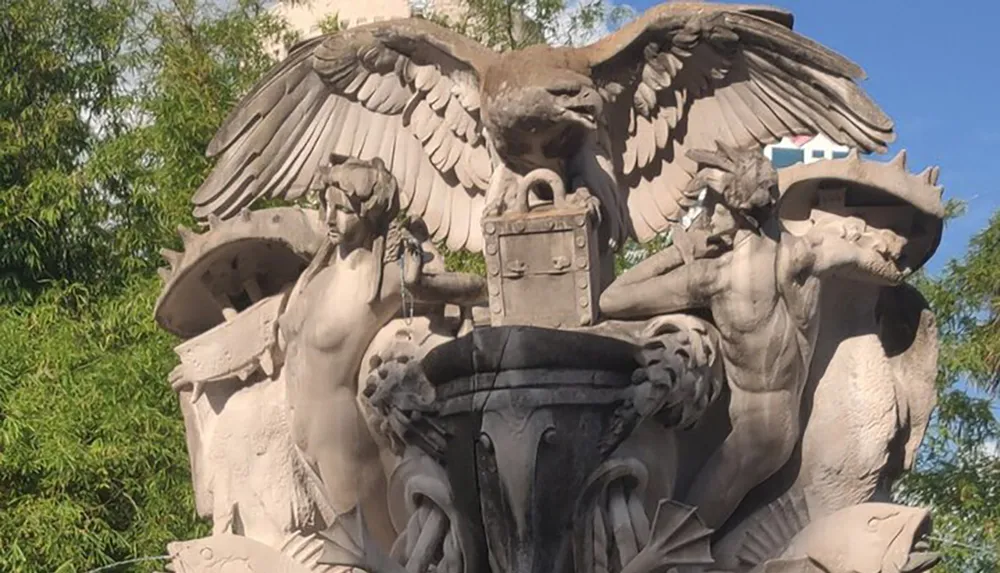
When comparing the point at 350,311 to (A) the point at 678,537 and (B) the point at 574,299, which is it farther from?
(A) the point at 678,537

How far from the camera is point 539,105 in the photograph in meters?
6.65

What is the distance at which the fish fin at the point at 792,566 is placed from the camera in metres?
6.48

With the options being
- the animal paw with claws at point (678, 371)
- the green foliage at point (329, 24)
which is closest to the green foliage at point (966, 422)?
the green foliage at point (329, 24)

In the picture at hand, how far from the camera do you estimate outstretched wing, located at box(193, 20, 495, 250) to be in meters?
7.14

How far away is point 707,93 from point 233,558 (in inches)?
92.1

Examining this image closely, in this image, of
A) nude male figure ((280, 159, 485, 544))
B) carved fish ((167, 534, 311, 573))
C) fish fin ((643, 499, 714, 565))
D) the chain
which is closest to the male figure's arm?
nude male figure ((280, 159, 485, 544))

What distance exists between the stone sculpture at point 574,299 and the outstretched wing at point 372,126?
0.04 ft

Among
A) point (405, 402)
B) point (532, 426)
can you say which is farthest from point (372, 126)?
point (532, 426)

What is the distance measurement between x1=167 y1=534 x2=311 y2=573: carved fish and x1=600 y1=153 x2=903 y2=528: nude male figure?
142cm

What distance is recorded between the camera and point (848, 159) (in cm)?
689

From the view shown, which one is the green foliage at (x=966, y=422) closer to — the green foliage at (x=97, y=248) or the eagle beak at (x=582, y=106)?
the green foliage at (x=97, y=248)

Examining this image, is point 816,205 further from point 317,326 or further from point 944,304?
point 944,304

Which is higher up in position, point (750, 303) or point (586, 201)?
point (586, 201)

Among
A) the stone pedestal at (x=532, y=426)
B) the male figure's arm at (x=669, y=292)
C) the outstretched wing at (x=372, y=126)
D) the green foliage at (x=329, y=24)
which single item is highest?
the green foliage at (x=329, y=24)
